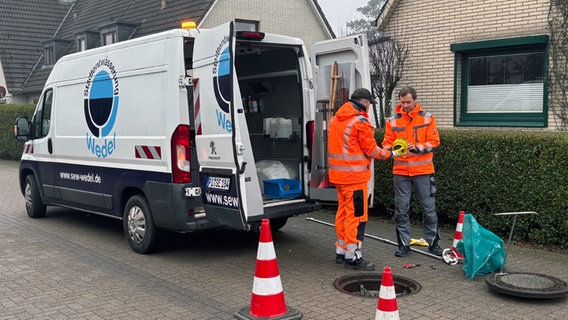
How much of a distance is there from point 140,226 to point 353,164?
8.98ft

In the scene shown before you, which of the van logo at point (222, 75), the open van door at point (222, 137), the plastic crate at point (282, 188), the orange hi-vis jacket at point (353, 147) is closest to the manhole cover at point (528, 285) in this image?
the orange hi-vis jacket at point (353, 147)

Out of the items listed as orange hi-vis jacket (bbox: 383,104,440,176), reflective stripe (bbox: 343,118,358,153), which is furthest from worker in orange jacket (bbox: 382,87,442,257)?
reflective stripe (bbox: 343,118,358,153)

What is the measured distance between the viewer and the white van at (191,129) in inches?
231

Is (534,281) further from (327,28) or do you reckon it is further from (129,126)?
(327,28)

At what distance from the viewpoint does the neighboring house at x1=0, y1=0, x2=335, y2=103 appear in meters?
21.3

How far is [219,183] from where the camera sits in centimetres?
587

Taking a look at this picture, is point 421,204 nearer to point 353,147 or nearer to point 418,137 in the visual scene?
point 418,137

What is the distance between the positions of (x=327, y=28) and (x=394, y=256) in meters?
18.8

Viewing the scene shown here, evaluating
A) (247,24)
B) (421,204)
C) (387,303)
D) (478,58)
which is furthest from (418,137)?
(247,24)

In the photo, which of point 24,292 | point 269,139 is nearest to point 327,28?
point 269,139

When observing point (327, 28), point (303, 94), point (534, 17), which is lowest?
point (303, 94)

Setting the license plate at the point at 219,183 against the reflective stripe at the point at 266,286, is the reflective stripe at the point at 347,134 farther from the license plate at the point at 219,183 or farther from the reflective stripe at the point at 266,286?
the reflective stripe at the point at 266,286

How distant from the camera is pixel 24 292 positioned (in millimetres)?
5480

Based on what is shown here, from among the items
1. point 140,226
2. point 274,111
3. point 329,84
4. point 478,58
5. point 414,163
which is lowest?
point 140,226
